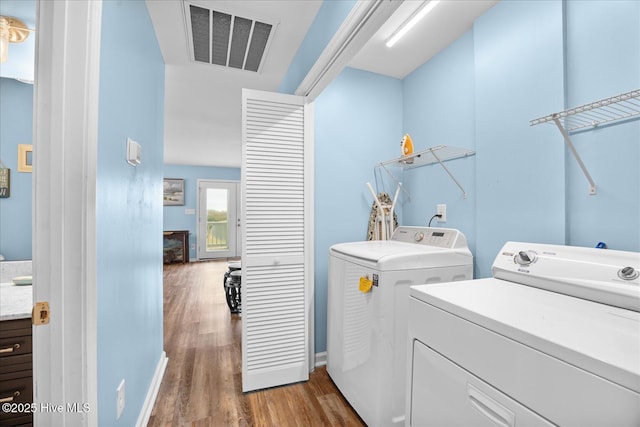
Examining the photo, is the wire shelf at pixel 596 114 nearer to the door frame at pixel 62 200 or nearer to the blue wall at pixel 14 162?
the door frame at pixel 62 200

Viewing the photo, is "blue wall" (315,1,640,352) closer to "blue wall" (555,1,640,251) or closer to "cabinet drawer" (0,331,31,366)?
"blue wall" (555,1,640,251)

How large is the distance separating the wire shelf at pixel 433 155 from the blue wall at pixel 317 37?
893 mm

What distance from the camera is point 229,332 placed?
280 centimetres

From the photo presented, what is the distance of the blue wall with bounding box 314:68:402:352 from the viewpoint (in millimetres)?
2223

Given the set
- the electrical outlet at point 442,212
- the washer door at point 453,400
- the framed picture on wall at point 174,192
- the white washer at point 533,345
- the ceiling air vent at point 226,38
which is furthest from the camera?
Answer: the framed picture on wall at point 174,192

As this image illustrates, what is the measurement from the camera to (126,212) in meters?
1.28

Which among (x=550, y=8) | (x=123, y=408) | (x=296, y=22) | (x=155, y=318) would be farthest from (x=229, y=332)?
(x=550, y=8)

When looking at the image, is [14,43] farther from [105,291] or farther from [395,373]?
[395,373]

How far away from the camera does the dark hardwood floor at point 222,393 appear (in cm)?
161

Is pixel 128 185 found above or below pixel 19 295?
above

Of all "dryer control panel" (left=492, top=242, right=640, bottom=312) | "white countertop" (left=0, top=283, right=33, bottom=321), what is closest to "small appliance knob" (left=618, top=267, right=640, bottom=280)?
"dryer control panel" (left=492, top=242, right=640, bottom=312)

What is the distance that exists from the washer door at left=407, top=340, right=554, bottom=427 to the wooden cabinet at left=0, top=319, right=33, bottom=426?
5.45 ft

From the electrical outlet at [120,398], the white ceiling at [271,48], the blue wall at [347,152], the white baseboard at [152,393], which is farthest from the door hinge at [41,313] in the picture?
the white ceiling at [271,48]

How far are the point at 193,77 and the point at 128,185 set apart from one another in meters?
1.82
